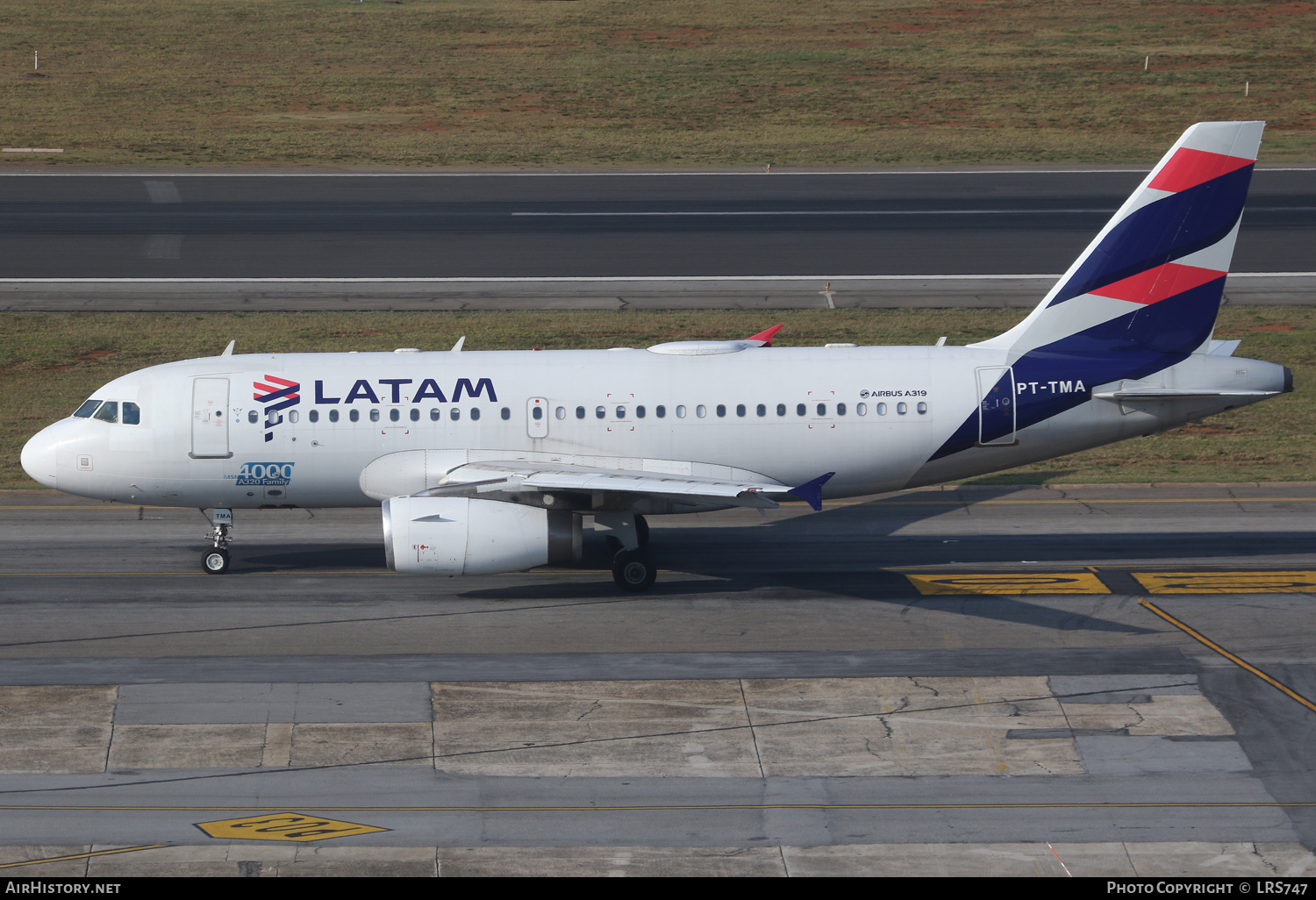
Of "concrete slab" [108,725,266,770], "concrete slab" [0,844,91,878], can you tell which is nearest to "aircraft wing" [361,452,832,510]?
"concrete slab" [108,725,266,770]

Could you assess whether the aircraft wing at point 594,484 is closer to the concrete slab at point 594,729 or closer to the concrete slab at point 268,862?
the concrete slab at point 594,729

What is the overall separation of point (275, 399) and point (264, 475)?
1.44 meters

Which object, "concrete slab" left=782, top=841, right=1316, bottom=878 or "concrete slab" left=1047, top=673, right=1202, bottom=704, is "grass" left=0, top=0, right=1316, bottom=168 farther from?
"concrete slab" left=782, top=841, right=1316, bottom=878

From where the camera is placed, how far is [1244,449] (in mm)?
33344

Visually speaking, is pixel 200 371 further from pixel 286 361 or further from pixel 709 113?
pixel 709 113

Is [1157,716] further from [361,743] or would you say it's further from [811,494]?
[361,743]

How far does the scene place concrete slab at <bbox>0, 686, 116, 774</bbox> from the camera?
18422mm

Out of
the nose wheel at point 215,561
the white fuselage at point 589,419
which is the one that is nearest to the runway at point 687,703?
the nose wheel at point 215,561

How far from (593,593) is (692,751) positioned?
6803mm

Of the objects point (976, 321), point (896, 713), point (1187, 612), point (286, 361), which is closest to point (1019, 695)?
point (896, 713)

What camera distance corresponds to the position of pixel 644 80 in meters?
73.6

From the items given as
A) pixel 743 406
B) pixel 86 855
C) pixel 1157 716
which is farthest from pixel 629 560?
pixel 86 855

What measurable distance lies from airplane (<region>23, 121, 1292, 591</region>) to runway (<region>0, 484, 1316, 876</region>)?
206cm

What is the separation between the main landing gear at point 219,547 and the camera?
26.0 metres
